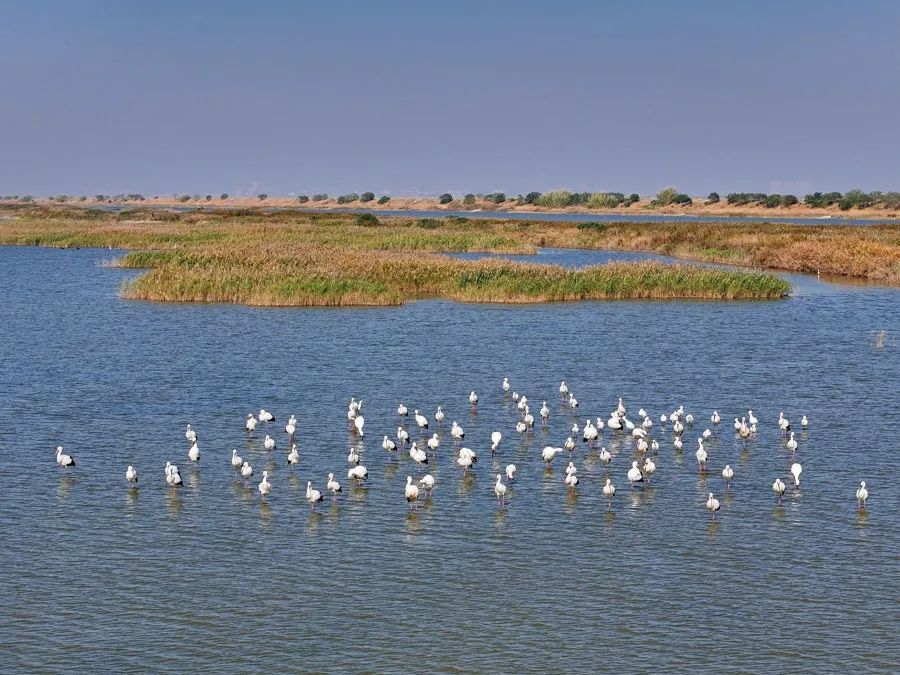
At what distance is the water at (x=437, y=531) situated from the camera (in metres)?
17.2

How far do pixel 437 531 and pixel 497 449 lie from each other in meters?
6.46

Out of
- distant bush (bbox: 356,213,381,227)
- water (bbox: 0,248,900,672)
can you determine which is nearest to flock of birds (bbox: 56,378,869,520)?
water (bbox: 0,248,900,672)

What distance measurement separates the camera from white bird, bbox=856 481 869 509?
75.9 ft

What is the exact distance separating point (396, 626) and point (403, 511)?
5.53 meters

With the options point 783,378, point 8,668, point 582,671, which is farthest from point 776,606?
point 783,378

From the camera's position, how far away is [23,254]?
318 ft

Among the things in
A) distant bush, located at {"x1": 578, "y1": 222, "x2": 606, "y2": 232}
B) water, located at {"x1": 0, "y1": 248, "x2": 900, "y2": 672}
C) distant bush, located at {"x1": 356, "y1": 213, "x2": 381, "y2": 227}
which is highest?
distant bush, located at {"x1": 356, "y1": 213, "x2": 381, "y2": 227}

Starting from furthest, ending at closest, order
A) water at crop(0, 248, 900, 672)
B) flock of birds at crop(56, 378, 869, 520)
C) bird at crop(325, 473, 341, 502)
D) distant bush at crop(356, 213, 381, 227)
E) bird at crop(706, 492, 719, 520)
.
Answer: distant bush at crop(356, 213, 381, 227)
flock of birds at crop(56, 378, 869, 520)
bird at crop(325, 473, 341, 502)
bird at crop(706, 492, 719, 520)
water at crop(0, 248, 900, 672)

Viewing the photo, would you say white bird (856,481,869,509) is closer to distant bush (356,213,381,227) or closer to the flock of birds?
the flock of birds

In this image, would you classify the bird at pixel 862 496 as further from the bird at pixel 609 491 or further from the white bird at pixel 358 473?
the white bird at pixel 358 473

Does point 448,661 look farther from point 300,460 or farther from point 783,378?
point 783,378

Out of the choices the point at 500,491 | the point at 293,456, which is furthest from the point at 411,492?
the point at 293,456

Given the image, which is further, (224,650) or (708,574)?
(708,574)

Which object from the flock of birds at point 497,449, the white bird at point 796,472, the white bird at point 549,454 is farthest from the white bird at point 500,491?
the white bird at point 796,472
